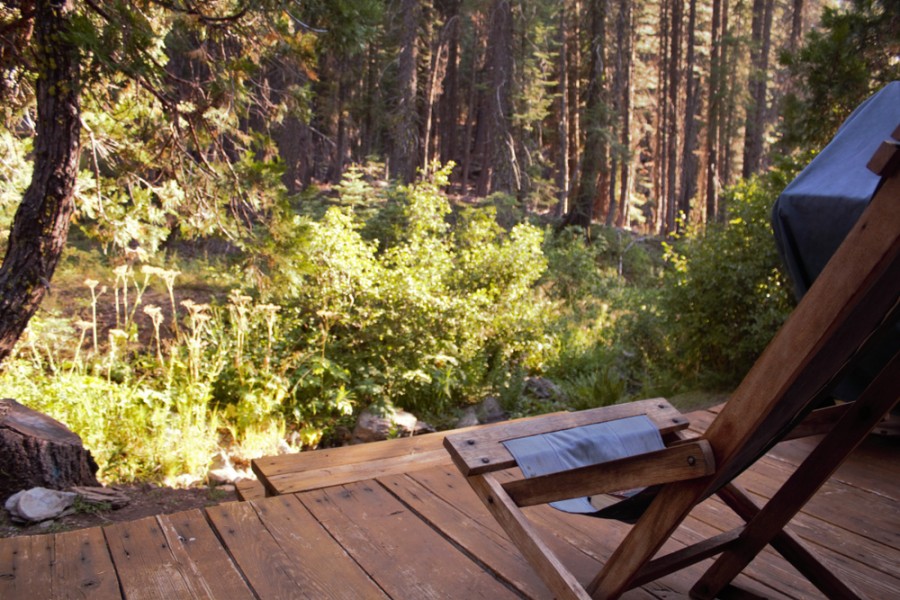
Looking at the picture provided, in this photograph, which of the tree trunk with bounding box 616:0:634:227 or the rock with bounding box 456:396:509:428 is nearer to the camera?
the rock with bounding box 456:396:509:428

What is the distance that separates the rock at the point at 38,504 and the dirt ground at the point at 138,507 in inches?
1.5

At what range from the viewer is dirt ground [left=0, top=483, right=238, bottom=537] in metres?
3.60

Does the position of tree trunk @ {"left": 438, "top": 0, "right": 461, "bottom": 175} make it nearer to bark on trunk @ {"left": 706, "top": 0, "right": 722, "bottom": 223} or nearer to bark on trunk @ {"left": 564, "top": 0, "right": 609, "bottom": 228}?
bark on trunk @ {"left": 564, "top": 0, "right": 609, "bottom": 228}

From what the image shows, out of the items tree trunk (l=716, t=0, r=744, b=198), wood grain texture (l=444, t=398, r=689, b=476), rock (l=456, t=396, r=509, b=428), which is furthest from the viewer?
tree trunk (l=716, t=0, r=744, b=198)

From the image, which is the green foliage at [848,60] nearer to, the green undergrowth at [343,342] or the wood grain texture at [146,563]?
the green undergrowth at [343,342]

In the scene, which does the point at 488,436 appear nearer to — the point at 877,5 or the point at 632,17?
the point at 877,5

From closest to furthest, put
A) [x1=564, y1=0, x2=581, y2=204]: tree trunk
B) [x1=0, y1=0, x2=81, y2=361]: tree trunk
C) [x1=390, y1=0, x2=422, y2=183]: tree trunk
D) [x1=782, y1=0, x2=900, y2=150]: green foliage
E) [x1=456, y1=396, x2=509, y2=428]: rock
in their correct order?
1. [x1=0, y1=0, x2=81, y2=361]: tree trunk
2. [x1=782, y1=0, x2=900, y2=150]: green foliage
3. [x1=456, y1=396, x2=509, y2=428]: rock
4. [x1=390, y1=0, x2=422, y2=183]: tree trunk
5. [x1=564, y1=0, x2=581, y2=204]: tree trunk

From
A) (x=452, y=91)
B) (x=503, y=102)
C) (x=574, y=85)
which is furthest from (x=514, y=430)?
(x=452, y=91)

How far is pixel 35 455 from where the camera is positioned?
12.7ft

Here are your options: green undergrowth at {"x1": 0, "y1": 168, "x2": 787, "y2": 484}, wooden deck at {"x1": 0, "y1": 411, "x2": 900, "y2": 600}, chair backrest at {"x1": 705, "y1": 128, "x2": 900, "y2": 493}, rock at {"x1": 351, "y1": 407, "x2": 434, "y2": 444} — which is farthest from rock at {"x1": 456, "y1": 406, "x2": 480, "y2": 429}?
chair backrest at {"x1": 705, "y1": 128, "x2": 900, "y2": 493}

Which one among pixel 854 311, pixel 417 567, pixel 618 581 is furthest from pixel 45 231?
pixel 854 311

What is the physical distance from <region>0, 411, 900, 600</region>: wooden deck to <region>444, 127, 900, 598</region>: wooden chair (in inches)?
15.7

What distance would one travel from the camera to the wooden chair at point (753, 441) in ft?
4.60

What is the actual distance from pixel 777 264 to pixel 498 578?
4764mm
